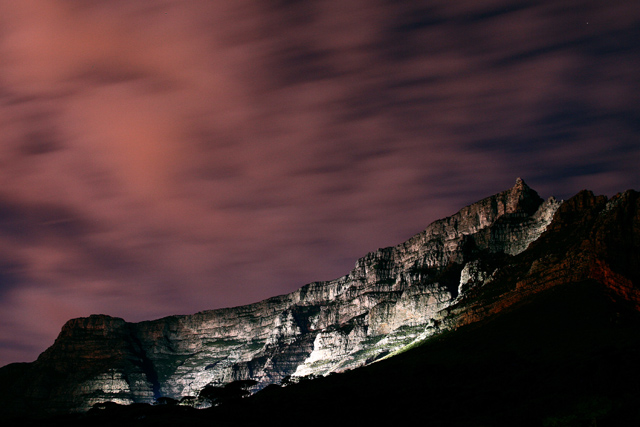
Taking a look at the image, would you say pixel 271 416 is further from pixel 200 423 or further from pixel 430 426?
pixel 430 426

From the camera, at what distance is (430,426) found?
496 feet

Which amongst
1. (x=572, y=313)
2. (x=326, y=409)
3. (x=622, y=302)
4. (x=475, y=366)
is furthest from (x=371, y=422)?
(x=622, y=302)

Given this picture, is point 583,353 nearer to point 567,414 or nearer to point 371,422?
point 567,414

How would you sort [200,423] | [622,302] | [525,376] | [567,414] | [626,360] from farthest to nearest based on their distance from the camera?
[622,302], [200,423], [525,376], [626,360], [567,414]

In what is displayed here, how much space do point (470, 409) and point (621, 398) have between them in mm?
33134

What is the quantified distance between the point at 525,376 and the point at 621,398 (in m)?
29.0

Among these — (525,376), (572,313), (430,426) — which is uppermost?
(572,313)

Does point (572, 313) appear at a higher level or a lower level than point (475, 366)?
higher

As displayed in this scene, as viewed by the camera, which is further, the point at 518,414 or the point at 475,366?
the point at 475,366

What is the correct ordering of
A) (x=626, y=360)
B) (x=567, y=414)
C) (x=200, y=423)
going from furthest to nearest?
(x=200, y=423), (x=626, y=360), (x=567, y=414)

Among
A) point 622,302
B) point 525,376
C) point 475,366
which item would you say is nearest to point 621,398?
point 525,376

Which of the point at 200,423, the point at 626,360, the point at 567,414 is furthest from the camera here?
the point at 200,423

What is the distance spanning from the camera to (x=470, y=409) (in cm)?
15575

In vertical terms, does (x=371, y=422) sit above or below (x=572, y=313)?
below
